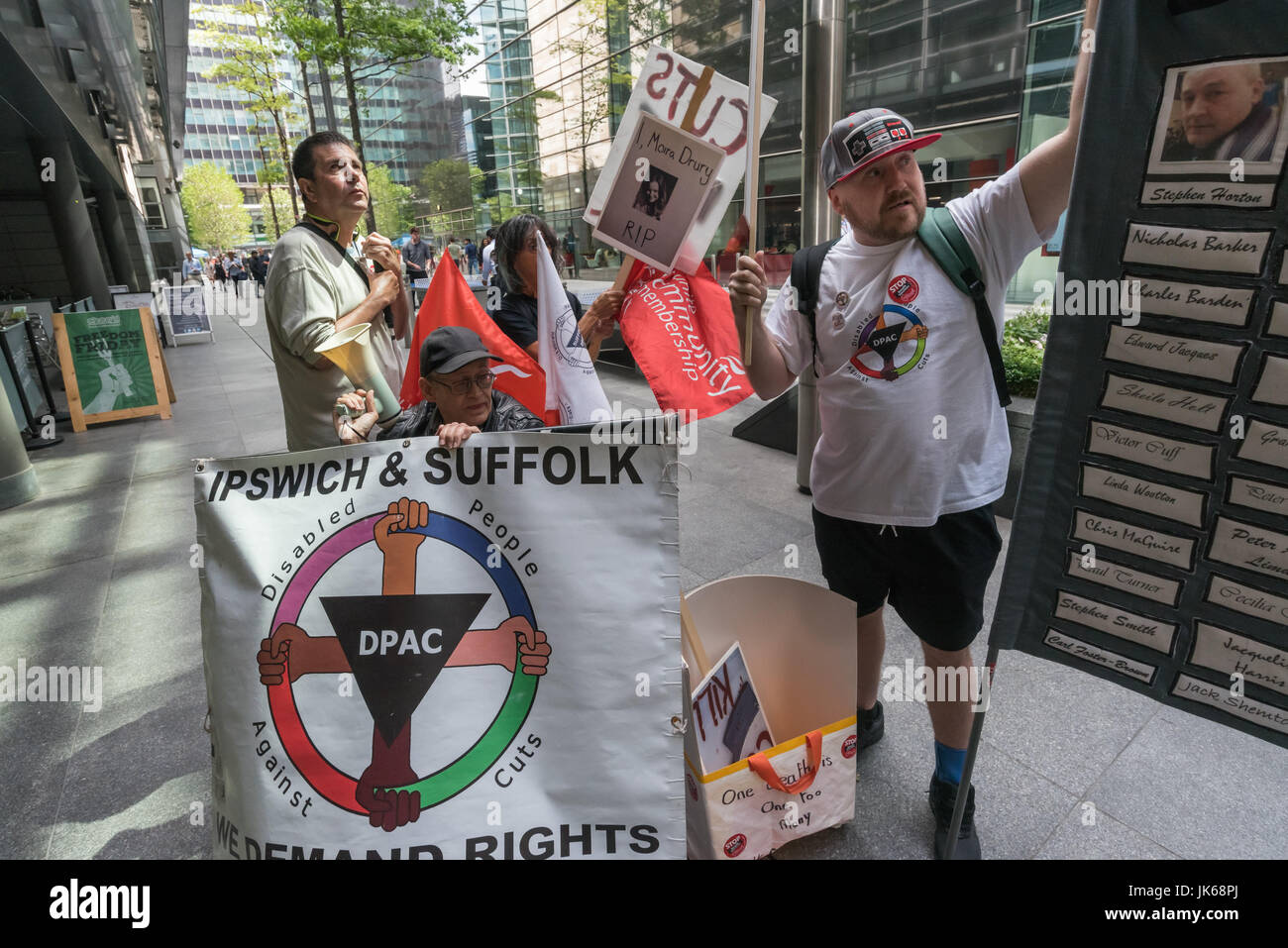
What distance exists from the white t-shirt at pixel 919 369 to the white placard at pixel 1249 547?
1.85 feet

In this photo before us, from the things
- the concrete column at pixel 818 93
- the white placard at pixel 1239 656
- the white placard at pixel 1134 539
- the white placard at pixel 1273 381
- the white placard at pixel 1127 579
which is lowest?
the white placard at pixel 1239 656

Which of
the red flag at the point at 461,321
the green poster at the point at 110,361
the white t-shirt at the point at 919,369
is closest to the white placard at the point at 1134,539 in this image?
the white t-shirt at the point at 919,369

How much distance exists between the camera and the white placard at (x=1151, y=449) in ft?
4.64

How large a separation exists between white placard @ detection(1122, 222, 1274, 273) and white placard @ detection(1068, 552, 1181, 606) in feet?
2.14

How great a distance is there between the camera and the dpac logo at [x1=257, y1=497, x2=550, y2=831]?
1.50 meters

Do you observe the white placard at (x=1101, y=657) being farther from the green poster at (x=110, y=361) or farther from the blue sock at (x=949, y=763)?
the green poster at (x=110, y=361)

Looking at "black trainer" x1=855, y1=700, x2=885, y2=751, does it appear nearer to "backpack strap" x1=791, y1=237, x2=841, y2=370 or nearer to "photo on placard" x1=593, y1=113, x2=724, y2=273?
"backpack strap" x1=791, y1=237, x2=841, y2=370

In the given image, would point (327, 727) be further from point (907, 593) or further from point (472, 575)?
point (907, 593)

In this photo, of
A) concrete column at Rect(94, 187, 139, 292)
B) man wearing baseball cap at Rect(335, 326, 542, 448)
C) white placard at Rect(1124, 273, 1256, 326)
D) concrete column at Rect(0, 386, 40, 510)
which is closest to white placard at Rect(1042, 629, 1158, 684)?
white placard at Rect(1124, 273, 1256, 326)

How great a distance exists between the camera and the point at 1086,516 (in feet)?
5.21

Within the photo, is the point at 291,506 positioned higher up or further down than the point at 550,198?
further down

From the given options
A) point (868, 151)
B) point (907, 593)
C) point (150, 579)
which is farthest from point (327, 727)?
point (150, 579)

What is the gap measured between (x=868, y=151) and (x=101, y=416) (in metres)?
8.98

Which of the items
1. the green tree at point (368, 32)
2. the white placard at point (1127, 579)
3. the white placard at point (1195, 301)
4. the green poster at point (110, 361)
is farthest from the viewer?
the green tree at point (368, 32)
